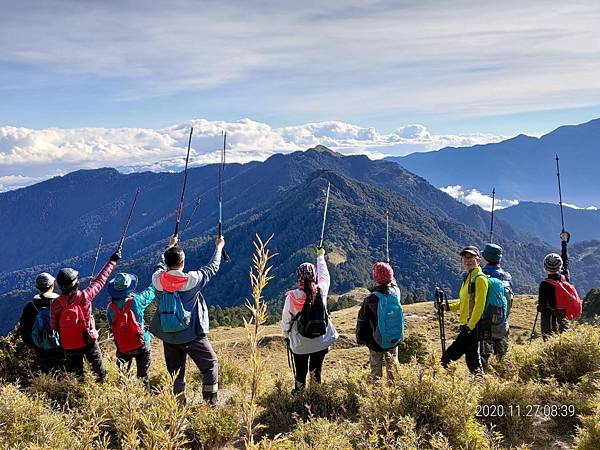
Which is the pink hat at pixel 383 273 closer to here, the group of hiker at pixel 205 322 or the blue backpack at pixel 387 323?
the group of hiker at pixel 205 322

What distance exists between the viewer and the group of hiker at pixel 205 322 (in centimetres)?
625

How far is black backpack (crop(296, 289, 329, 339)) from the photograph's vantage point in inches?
261

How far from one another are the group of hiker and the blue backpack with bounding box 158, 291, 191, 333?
0.01m

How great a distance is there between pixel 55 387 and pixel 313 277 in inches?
150

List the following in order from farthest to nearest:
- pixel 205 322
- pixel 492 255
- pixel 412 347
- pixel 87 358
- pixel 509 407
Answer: pixel 412 347 < pixel 492 255 < pixel 87 358 < pixel 205 322 < pixel 509 407

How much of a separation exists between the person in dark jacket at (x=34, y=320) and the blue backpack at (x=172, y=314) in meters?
2.16

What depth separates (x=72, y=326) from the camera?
21.8 ft

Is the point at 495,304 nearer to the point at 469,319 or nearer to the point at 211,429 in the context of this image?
the point at 469,319

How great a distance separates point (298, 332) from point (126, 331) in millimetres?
2575

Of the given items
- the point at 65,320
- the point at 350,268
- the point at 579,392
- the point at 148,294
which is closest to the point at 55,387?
the point at 65,320

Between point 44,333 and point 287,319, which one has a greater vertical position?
point 287,319

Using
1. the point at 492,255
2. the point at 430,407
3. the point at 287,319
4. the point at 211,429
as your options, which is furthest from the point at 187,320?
the point at 492,255

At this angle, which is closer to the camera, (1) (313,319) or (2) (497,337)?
(1) (313,319)

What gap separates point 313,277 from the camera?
6.64m
